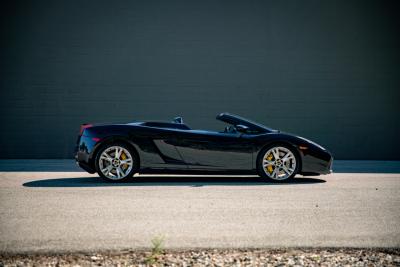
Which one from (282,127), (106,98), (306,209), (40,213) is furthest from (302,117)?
(40,213)

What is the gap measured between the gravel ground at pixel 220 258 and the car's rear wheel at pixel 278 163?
4.29 m

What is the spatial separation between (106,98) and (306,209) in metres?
9.60

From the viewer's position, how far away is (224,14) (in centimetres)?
1463

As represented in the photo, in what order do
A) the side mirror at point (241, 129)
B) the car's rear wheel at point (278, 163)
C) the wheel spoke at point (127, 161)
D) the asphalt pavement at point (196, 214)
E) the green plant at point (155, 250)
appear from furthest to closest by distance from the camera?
the side mirror at point (241, 129) → the car's rear wheel at point (278, 163) → the wheel spoke at point (127, 161) → the asphalt pavement at point (196, 214) → the green plant at point (155, 250)

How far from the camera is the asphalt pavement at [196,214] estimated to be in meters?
4.25

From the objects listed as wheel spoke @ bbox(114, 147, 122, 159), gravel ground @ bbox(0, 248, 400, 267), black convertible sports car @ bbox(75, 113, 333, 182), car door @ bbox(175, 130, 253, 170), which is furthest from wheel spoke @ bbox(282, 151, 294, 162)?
gravel ground @ bbox(0, 248, 400, 267)

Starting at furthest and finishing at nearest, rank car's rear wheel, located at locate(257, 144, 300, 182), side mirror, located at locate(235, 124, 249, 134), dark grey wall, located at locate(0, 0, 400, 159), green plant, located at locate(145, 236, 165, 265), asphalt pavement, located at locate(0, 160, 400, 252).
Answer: dark grey wall, located at locate(0, 0, 400, 159)
side mirror, located at locate(235, 124, 249, 134)
car's rear wheel, located at locate(257, 144, 300, 182)
asphalt pavement, located at locate(0, 160, 400, 252)
green plant, located at locate(145, 236, 165, 265)

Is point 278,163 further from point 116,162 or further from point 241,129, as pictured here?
point 116,162

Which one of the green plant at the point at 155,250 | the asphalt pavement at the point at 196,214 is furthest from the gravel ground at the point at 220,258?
the asphalt pavement at the point at 196,214

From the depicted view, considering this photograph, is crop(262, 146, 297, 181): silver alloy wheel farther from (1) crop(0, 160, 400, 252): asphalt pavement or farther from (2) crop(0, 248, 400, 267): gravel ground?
(2) crop(0, 248, 400, 267): gravel ground

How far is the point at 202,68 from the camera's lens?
1445 centimetres

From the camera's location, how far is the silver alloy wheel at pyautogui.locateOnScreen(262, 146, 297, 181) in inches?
327

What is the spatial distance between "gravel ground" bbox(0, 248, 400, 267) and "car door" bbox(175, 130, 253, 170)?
4.24m

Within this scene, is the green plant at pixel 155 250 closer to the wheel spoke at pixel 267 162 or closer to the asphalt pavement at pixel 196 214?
the asphalt pavement at pixel 196 214
